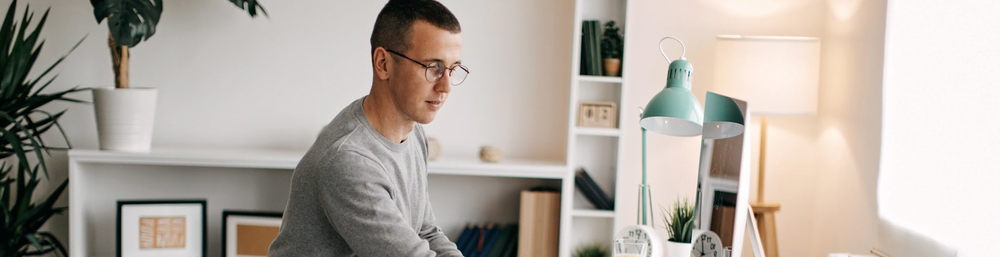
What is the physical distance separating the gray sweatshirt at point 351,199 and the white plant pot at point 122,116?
180 centimetres

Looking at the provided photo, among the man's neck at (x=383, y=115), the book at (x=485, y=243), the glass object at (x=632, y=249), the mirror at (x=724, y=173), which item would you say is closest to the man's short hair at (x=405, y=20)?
the man's neck at (x=383, y=115)

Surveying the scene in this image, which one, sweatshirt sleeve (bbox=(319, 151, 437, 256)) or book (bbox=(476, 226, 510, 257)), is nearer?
sweatshirt sleeve (bbox=(319, 151, 437, 256))

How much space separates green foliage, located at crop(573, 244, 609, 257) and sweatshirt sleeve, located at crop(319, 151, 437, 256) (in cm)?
202

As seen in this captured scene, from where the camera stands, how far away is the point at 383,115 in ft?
5.05

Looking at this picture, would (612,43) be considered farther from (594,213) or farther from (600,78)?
(594,213)

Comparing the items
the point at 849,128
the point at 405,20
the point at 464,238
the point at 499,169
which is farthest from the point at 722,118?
the point at 464,238

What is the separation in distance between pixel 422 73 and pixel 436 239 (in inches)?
16.6

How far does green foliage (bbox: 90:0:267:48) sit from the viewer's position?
9.09 feet

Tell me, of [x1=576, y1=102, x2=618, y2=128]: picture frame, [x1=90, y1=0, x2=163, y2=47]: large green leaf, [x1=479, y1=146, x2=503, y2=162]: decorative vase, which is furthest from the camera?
[x1=576, y1=102, x2=618, y2=128]: picture frame

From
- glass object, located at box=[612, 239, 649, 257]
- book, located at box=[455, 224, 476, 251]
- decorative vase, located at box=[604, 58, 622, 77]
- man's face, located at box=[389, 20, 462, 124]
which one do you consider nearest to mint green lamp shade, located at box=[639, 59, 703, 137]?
glass object, located at box=[612, 239, 649, 257]

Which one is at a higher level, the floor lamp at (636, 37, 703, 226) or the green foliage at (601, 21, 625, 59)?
the green foliage at (601, 21, 625, 59)

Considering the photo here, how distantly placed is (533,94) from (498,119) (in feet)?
0.60

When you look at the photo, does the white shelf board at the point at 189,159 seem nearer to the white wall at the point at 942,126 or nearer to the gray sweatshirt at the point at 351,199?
the gray sweatshirt at the point at 351,199

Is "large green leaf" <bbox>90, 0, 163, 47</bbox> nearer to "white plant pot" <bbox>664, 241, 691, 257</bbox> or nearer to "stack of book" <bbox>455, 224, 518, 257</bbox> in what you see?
"stack of book" <bbox>455, 224, 518, 257</bbox>
